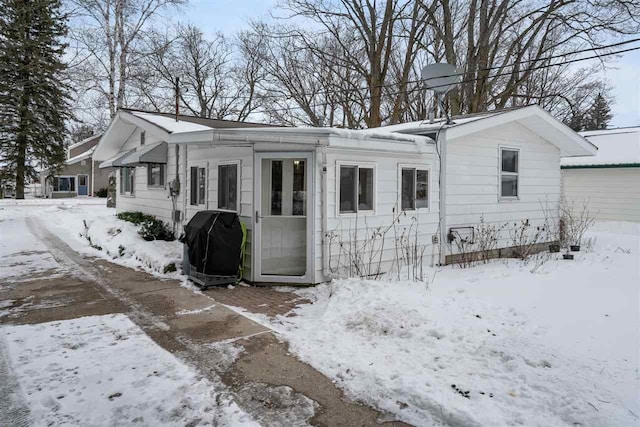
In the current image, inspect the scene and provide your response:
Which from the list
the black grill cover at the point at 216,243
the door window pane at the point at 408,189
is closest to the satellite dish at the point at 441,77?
the door window pane at the point at 408,189

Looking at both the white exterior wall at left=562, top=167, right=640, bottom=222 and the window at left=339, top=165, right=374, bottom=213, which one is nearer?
the window at left=339, top=165, right=374, bottom=213

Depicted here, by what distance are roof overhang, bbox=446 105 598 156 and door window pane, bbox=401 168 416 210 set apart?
3.57 feet

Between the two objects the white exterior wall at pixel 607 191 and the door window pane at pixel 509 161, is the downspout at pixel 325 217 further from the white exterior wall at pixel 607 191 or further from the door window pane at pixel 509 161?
the white exterior wall at pixel 607 191

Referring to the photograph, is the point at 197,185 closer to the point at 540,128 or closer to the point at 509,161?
the point at 509,161

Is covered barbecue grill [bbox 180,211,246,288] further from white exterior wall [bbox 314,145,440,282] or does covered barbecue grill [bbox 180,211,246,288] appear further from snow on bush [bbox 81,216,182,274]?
white exterior wall [bbox 314,145,440,282]

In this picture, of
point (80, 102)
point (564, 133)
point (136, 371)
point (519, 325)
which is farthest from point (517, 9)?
point (80, 102)

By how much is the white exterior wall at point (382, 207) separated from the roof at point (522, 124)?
1.96 ft

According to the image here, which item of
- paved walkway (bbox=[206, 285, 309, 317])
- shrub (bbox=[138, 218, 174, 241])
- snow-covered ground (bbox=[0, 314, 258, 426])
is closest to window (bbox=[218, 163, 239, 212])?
paved walkway (bbox=[206, 285, 309, 317])

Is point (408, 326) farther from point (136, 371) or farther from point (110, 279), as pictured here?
point (110, 279)

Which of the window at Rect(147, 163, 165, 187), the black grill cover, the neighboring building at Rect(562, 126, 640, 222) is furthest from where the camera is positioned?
the neighboring building at Rect(562, 126, 640, 222)

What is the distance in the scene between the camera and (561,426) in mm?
2643

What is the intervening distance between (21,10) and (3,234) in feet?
53.1

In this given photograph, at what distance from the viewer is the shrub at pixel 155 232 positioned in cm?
930

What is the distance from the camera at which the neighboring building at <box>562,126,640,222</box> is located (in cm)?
1446
